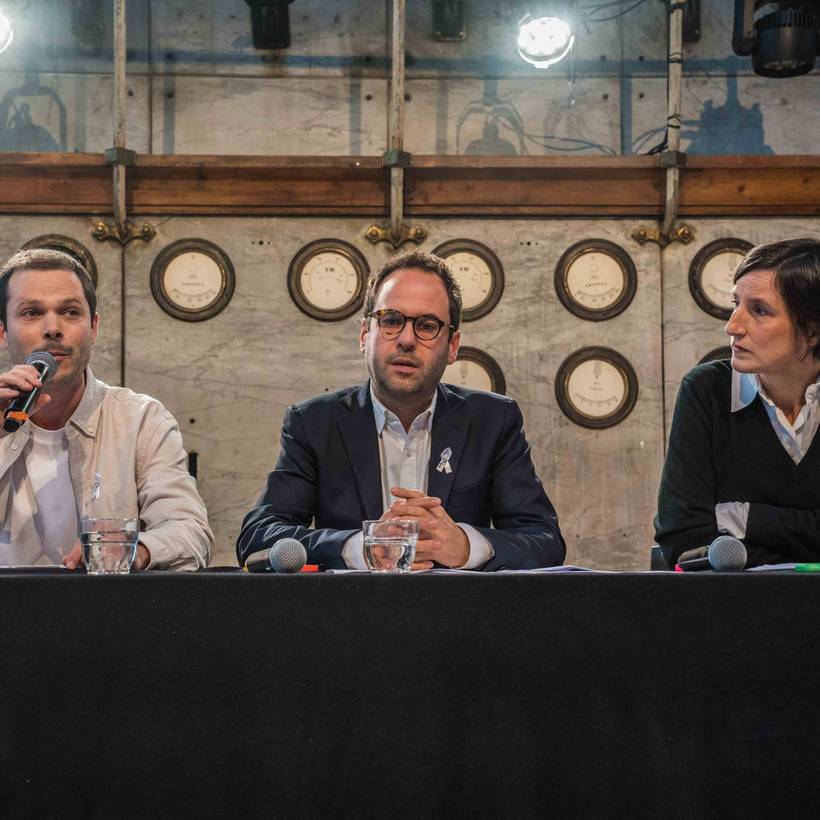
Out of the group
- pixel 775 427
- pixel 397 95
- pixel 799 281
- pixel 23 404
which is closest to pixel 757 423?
pixel 775 427

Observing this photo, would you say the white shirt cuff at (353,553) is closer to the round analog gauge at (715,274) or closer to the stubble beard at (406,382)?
the stubble beard at (406,382)

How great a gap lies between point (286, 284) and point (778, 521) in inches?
126

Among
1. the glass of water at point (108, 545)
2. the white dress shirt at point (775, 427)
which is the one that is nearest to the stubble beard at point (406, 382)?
the white dress shirt at point (775, 427)

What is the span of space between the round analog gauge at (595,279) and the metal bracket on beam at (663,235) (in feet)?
0.33

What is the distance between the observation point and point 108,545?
1631 mm

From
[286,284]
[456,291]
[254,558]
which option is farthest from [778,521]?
[286,284]

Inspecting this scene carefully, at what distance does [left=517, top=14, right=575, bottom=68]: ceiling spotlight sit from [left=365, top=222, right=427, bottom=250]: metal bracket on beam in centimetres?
91

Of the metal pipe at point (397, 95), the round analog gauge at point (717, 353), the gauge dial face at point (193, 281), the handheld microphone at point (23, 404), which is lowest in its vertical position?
the handheld microphone at point (23, 404)

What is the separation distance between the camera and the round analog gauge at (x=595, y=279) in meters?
5.17

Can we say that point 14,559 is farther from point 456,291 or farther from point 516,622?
point 516,622

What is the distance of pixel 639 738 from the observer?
4.07 feet

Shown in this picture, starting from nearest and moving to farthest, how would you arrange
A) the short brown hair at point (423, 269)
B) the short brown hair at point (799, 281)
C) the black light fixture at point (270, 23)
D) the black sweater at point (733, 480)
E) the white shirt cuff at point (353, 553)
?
the white shirt cuff at point (353, 553), the black sweater at point (733, 480), the short brown hair at point (799, 281), the short brown hair at point (423, 269), the black light fixture at point (270, 23)

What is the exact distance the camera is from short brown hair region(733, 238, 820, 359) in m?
2.57

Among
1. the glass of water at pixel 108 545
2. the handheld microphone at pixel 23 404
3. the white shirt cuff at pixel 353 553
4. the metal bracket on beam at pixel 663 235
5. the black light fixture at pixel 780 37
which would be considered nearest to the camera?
the glass of water at pixel 108 545
